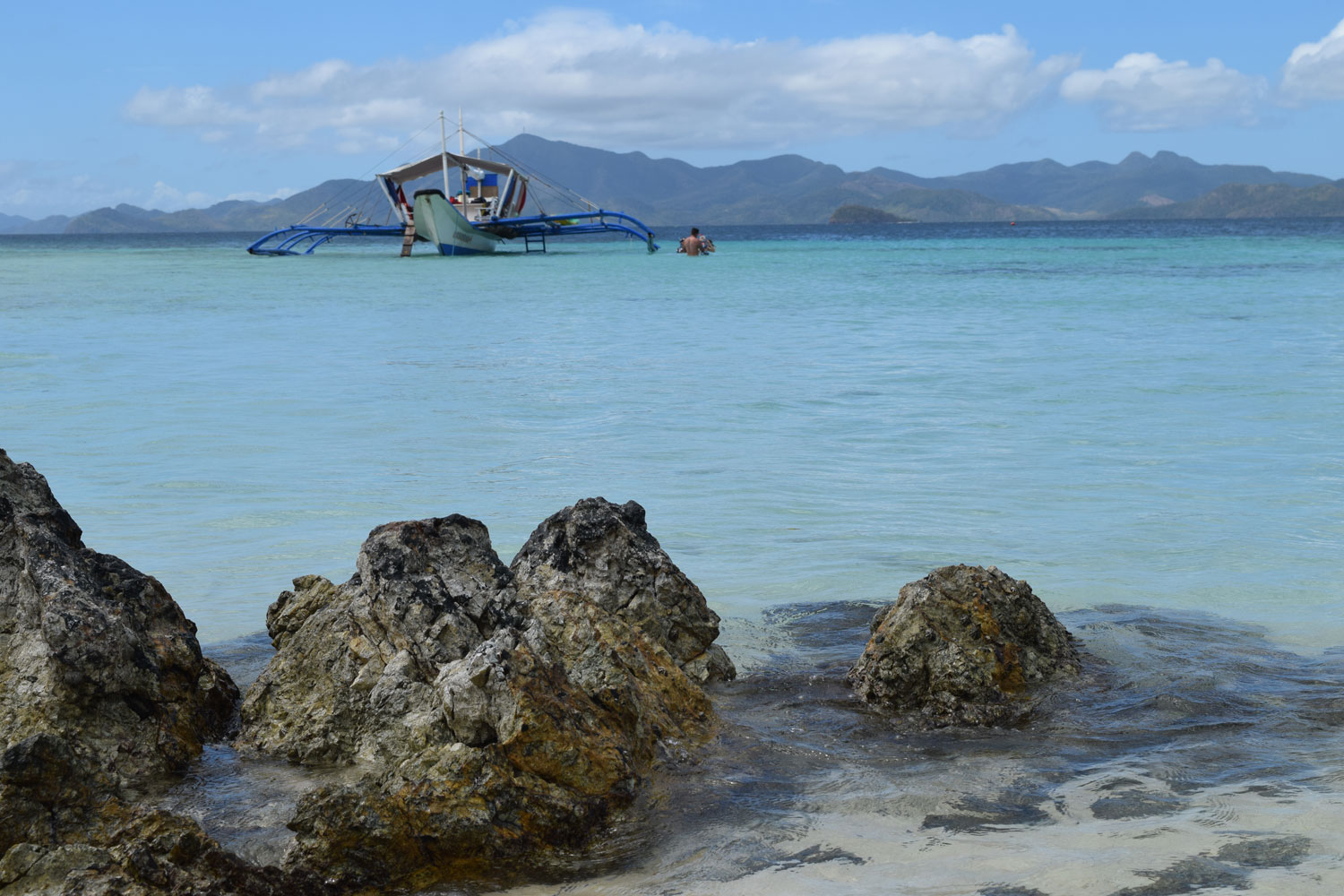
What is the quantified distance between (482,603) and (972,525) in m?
3.69

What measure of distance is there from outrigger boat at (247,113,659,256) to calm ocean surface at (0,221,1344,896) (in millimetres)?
25504

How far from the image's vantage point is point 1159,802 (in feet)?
10.5

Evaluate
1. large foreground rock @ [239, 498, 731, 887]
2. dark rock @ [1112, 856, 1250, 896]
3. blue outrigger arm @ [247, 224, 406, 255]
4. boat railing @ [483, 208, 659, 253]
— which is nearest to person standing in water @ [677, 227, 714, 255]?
boat railing @ [483, 208, 659, 253]

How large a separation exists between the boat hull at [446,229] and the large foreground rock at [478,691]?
4195 centimetres

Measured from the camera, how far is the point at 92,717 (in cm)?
337

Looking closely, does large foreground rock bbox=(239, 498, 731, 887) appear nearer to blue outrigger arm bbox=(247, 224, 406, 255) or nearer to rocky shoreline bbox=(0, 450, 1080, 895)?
rocky shoreline bbox=(0, 450, 1080, 895)

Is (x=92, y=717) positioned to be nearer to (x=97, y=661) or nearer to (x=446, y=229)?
(x=97, y=661)

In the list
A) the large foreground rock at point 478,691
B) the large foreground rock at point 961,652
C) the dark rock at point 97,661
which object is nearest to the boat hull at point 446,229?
the large foreground rock at point 478,691

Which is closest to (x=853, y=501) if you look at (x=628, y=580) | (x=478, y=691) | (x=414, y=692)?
(x=628, y=580)

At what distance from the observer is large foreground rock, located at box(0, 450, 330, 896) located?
254 cm

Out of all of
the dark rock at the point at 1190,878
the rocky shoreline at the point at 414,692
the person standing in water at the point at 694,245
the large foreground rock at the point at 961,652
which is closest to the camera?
the dark rock at the point at 1190,878

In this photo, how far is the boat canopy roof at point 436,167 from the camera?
46.6 meters

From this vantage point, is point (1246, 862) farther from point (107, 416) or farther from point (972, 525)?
point (107, 416)

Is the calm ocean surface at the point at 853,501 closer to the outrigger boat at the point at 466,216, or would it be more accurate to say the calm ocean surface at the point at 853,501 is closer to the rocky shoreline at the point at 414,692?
the rocky shoreline at the point at 414,692
